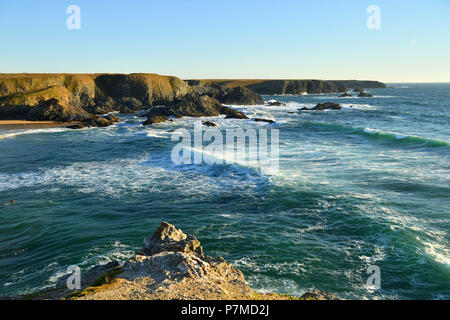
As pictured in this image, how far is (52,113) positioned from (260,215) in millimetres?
60691

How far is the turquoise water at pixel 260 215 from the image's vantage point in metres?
12.4

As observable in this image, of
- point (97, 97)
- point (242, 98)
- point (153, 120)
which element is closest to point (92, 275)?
point (153, 120)

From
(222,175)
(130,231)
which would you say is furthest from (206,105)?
(130,231)

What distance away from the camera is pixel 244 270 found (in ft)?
40.8

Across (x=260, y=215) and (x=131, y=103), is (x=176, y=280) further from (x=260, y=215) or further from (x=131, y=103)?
(x=131, y=103)

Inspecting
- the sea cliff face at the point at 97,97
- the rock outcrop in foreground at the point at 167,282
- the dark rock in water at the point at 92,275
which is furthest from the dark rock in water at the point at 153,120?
the rock outcrop in foreground at the point at 167,282

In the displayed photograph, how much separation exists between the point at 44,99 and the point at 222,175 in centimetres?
6128

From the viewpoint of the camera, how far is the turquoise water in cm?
1243

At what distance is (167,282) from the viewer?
8.67 meters

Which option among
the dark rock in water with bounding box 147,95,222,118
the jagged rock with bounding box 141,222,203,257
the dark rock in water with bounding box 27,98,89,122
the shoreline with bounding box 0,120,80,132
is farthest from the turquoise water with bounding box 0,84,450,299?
the dark rock in water with bounding box 147,95,222,118

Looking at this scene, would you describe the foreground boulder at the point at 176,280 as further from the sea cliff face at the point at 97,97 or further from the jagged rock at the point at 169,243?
the sea cliff face at the point at 97,97

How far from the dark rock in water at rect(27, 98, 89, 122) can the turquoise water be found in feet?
112

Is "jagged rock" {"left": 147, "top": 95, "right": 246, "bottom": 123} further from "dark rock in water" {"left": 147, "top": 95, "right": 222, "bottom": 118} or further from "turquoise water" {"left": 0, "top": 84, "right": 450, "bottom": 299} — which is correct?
"turquoise water" {"left": 0, "top": 84, "right": 450, "bottom": 299}

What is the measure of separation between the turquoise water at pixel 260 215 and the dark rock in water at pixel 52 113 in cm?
3408
